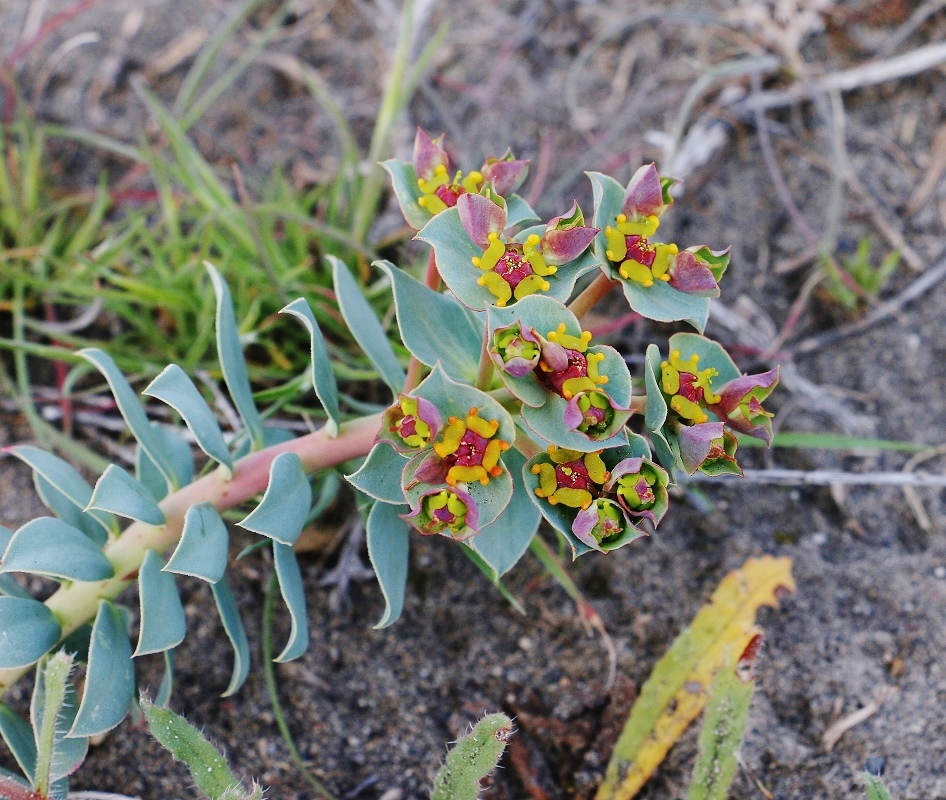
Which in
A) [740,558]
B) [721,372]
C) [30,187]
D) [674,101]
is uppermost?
[30,187]

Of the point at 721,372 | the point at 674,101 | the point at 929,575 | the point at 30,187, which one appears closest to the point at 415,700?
the point at 721,372

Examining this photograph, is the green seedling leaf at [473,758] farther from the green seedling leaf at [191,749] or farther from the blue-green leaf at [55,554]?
the blue-green leaf at [55,554]

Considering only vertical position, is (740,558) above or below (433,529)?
below

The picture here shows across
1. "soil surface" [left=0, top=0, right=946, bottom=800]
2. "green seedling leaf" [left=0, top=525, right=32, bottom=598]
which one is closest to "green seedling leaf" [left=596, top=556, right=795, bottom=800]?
"soil surface" [left=0, top=0, right=946, bottom=800]

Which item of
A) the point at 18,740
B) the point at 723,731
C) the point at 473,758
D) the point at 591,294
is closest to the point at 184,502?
the point at 18,740

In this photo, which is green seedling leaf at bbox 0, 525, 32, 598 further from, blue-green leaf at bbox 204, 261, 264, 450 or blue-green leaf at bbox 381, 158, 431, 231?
blue-green leaf at bbox 381, 158, 431, 231

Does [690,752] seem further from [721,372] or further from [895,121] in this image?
[895,121]
